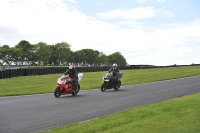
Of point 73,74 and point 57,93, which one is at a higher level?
point 73,74

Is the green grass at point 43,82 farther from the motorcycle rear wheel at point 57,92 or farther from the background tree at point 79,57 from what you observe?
the background tree at point 79,57

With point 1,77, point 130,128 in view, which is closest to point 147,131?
point 130,128

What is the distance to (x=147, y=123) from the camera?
323 inches

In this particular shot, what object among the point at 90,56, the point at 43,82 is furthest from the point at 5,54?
the point at 43,82

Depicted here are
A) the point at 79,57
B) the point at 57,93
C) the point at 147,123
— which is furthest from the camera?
the point at 79,57

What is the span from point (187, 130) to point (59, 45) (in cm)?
14557

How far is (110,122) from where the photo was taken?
28.4ft

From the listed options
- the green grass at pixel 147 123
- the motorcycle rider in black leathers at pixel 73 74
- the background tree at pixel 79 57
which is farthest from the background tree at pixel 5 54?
the green grass at pixel 147 123

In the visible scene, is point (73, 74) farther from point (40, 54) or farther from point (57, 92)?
point (40, 54)

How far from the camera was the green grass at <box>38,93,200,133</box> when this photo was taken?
293 inches

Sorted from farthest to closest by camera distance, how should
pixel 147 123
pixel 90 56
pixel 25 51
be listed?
pixel 90 56 < pixel 25 51 < pixel 147 123

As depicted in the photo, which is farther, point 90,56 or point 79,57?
point 90,56

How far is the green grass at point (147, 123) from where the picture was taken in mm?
7430

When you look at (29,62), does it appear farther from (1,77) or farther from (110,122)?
(110,122)
